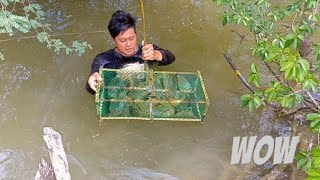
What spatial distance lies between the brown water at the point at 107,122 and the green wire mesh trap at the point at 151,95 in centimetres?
26

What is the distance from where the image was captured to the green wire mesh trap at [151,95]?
3.30 metres

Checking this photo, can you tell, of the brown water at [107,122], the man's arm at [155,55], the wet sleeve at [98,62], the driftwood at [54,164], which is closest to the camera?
the driftwood at [54,164]

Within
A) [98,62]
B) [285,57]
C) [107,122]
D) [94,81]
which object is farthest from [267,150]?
[285,57]

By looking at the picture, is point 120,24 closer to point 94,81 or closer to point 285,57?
point 94,81

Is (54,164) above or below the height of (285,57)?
below

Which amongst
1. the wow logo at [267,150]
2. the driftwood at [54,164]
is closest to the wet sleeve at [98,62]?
the wow logo at [267,150]

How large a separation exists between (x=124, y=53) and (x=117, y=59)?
101mm

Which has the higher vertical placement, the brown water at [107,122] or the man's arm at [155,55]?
the man's arm at [155,55]

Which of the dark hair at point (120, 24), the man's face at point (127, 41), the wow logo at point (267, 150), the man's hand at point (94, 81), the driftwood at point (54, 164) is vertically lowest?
the wow logo at point (267, 150)

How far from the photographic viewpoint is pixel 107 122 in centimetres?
361

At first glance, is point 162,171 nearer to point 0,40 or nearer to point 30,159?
point 30,159

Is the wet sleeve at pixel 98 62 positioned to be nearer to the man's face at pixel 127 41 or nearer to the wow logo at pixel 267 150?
the man's face at pixel 127 41

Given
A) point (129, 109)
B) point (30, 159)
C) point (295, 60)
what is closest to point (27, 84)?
point (30, 159)

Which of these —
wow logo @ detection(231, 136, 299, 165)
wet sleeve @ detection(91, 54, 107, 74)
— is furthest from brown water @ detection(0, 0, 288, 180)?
wet sleeve @ detection(91, 54, 107, 74)
